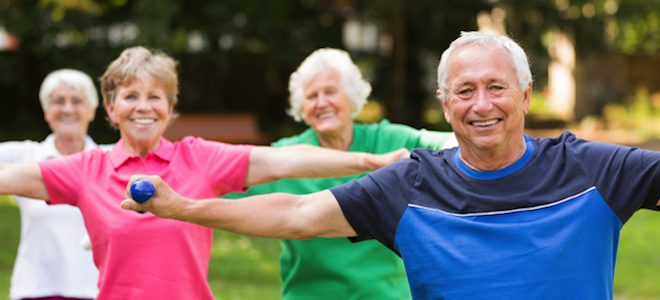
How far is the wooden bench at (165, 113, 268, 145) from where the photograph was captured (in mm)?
16109

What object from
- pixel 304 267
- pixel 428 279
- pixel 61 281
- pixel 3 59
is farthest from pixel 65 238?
pixel 3 59

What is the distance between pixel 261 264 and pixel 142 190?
319 inches

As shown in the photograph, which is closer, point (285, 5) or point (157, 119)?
point (157, 119)

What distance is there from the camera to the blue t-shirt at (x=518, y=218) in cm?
310

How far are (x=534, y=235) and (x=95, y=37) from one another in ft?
57.9

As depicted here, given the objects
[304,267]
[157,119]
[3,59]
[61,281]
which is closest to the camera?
[157,119]

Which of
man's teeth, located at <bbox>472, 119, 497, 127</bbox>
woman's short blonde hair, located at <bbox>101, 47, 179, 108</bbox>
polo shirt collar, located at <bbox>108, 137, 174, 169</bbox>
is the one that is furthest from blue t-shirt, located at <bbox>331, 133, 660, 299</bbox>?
woman's short blonde hair, located at <bbox>101, 47, 179, 108</bbox>

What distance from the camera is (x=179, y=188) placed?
4000 millimetres

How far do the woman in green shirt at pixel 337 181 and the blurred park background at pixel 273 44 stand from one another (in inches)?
428

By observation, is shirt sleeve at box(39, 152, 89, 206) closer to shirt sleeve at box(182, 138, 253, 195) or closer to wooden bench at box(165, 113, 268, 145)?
shirt sleeve at box(182, 138, 253, 195)

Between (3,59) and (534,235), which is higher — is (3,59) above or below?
below

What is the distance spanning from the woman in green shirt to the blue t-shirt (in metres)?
1.38

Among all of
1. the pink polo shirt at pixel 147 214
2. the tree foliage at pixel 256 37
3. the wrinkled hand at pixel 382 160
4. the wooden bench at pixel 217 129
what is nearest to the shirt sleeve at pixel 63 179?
the pink polo shirt at pixel 147 214

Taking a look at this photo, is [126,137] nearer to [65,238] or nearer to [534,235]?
[65,238]
